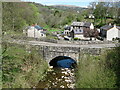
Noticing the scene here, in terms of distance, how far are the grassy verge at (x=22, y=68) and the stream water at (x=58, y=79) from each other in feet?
1.79

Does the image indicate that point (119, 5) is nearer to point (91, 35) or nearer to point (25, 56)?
point (91, 35)

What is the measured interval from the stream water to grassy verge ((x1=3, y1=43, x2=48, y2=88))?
545 mm

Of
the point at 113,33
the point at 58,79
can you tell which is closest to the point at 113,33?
the point at 113,33

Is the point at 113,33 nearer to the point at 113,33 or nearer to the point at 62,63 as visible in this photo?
the point at 113,33

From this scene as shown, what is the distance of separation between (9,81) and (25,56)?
5.04 meters

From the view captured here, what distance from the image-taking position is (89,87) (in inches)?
386

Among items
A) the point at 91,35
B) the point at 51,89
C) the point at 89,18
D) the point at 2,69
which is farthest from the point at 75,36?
the point at 89,18

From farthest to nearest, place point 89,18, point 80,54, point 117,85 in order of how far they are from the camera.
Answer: point 89,18
point 80,54
point 117,85

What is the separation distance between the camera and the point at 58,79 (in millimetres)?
13562

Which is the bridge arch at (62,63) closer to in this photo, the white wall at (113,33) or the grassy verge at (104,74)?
the grassy verge at (104,74)

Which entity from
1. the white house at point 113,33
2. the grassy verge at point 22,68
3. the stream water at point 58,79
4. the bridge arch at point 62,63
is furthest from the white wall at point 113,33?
the grassy verge at point 22,68

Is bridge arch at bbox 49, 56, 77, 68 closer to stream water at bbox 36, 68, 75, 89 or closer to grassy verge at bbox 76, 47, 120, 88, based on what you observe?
stream water at bbox 36, 68, 75, 89

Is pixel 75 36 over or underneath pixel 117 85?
over

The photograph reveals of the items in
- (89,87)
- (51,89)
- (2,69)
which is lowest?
(51,89)
